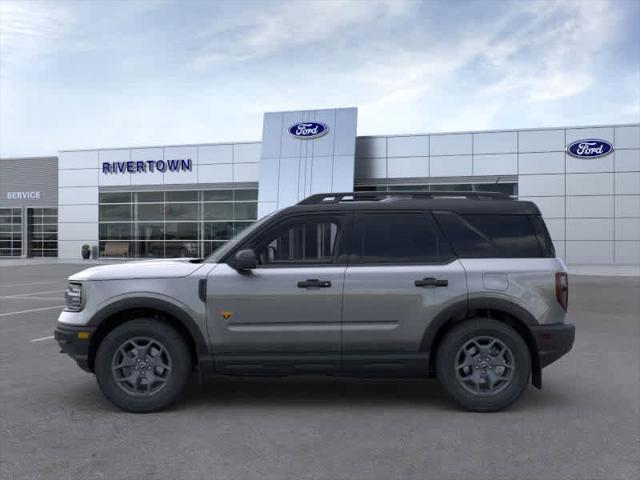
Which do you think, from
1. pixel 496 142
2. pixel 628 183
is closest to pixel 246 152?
pixel 496 142

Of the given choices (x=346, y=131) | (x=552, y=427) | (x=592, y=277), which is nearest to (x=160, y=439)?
(x=552, y=427)

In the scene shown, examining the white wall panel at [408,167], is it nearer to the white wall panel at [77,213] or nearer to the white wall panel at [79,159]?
the white wall panel at [79,159]

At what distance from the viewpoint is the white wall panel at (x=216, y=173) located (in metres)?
35.3

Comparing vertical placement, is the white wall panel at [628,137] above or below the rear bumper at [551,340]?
above

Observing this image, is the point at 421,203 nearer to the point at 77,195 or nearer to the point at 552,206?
the point at 552,206

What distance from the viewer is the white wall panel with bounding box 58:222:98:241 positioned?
3825 centimetres

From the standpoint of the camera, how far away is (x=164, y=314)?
559 centimetres

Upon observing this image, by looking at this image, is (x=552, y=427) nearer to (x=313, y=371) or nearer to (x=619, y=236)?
(x=313, y=371)

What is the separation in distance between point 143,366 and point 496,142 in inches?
1135

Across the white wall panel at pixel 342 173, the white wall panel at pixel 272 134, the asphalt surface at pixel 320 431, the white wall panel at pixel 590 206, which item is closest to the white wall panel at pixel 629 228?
the white wall panel at pixel 590 206

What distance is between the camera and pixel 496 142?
3161 centimetres

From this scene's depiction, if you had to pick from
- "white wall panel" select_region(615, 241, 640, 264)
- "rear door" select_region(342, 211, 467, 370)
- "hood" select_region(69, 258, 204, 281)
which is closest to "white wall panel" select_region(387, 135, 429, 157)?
"white wall panel" select_region(615, 241, 640, 264)

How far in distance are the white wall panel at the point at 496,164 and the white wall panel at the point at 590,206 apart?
125 inches

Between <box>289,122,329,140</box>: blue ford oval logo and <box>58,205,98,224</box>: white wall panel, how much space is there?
45.3ft
